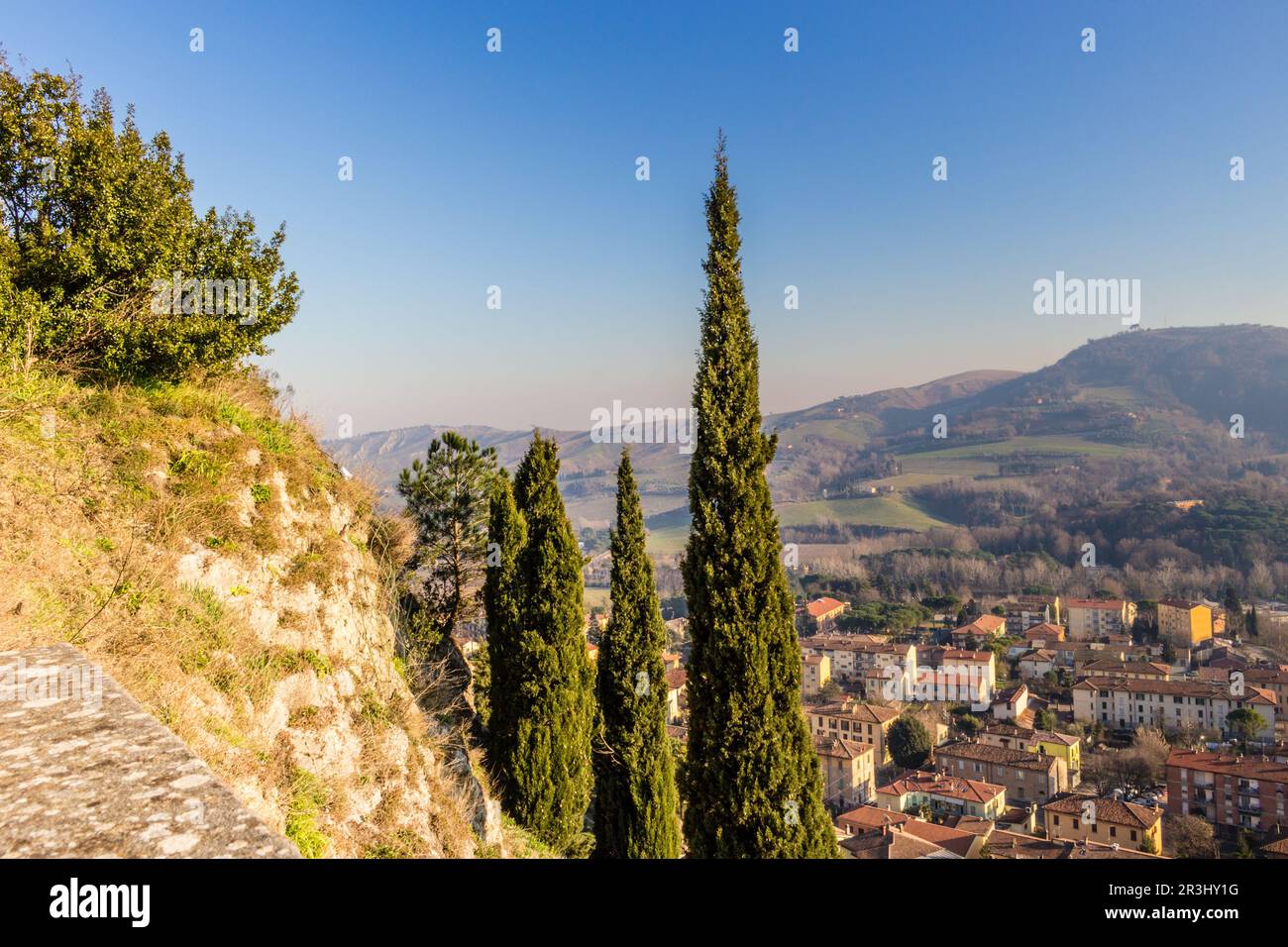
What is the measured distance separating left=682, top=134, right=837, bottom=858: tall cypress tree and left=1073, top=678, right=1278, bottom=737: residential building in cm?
4538

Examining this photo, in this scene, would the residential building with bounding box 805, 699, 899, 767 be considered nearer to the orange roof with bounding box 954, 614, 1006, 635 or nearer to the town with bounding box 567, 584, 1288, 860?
the town with bounding box 567, 584, 1288, 860

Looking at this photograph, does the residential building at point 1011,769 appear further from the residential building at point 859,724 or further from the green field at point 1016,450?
the green field at point 1016,450

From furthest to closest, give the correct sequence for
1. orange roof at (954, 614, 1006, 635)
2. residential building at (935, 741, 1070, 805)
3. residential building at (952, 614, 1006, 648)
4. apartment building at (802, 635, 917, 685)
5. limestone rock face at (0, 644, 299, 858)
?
orange roof at (954, 614, 1006, 635)
residential building at (952, 614, 1006, 648)
apartment building at (802, 635, 917, 685)
residential building at (935, 741, 1070, 805)
limestone rock face at (0, 644, 299, 858)

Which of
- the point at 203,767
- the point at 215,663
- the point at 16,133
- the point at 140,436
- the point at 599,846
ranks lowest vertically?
the point at 599,846

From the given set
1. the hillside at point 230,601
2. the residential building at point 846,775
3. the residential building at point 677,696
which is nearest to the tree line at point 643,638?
the hillside at point 230,601

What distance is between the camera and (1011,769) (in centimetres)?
3562

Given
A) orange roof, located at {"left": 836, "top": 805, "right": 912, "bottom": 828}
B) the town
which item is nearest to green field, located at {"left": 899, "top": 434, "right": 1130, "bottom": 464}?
the town

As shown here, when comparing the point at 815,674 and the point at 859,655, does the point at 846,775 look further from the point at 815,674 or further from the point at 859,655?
the point at 859,655

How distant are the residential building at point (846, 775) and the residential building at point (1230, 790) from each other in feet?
44.6

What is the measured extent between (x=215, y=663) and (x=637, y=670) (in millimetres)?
8426

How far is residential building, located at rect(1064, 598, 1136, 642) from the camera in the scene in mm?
62688
